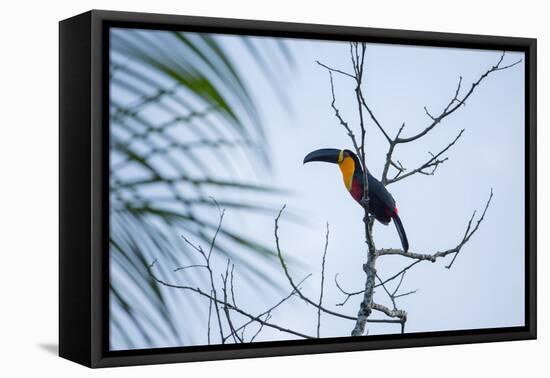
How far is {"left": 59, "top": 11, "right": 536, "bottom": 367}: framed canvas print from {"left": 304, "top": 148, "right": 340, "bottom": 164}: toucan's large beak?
0.01 m

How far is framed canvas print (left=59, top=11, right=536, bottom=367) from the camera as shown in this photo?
5.21 meters

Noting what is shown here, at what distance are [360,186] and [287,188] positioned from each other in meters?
0.45

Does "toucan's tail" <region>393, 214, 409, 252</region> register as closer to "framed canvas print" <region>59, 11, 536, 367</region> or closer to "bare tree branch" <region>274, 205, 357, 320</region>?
"framed canvas print" <region>59, 11, 536, 367</region>

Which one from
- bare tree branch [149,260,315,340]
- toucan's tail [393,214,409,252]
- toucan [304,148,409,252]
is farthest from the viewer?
toucan's tail [393,214,409,252]

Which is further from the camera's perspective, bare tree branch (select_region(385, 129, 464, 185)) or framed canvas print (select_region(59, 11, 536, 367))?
bare tree branch (select_region(385, 129, 464, 185))

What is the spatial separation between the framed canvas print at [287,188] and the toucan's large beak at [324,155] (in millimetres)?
11

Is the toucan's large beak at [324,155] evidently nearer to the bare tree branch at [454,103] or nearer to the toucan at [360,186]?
the toucan at [360,186]

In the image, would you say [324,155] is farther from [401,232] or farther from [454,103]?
[454,103]

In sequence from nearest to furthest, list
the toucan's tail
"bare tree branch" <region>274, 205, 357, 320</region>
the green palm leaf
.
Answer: the green palm leaf, "bare tree branch" <region>274, 205, 357, 320</region>, the toucan's tail

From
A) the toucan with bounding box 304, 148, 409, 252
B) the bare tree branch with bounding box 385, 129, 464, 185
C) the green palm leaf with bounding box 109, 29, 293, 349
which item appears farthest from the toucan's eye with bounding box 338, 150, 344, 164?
the green palm leaf with bounding box 109, 29, 293, 349

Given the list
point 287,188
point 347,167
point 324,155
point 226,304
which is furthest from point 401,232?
point 226,304

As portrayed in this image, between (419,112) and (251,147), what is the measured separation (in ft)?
3.34

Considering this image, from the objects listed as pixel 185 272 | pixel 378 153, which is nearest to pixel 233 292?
pixel 185 272

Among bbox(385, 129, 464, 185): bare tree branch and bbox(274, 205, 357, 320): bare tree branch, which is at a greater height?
bbox(385, 129, 464, 185): bare tree branch
